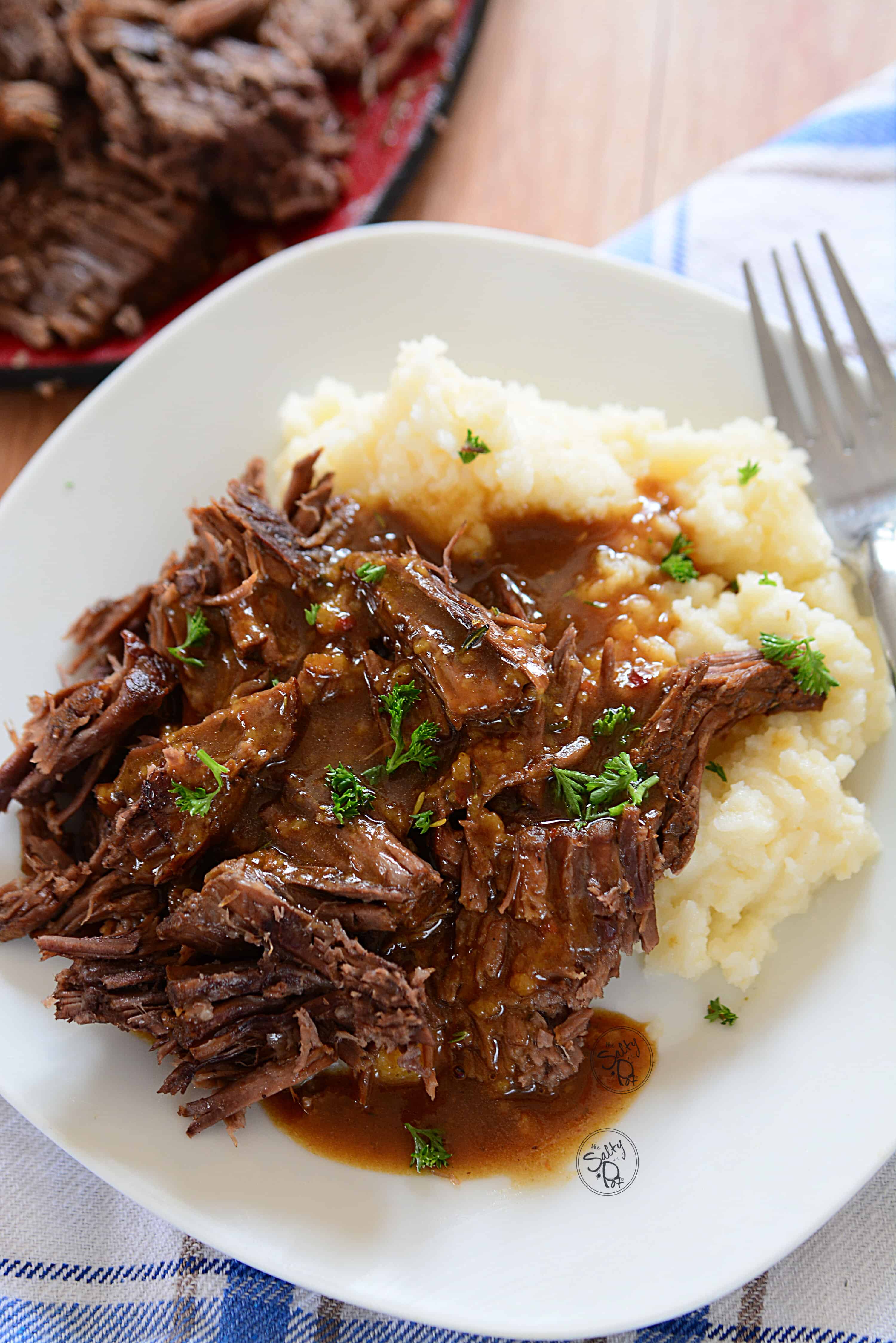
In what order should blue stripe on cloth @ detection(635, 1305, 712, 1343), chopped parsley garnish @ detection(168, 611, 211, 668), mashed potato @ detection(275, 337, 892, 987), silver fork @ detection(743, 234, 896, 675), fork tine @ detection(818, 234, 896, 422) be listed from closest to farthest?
blue stripe on cloth @ detection(635, 1305, 712, 1343)
mashed potato @ detection(275, 337, 892, 987)
chopped parsley garnish @ detection(168, 611, 211, 668)
silver fork @ detection(743, 234, 896, 675)
fork tine @ detection(818, 234, 896, 422)

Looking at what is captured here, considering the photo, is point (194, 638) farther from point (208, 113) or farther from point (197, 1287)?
point (208, 113)

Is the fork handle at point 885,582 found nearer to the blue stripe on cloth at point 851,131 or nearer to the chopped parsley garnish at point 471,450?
the chopped parsley garnish at point 471,450

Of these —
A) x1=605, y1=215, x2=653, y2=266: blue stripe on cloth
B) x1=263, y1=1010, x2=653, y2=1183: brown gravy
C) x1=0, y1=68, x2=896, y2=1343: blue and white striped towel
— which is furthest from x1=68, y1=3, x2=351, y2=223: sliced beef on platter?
x1=0, y1=68, x2=896, y2=1343: blue and white striped towel

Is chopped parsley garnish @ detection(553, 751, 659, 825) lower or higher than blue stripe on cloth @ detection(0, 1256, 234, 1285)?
higher

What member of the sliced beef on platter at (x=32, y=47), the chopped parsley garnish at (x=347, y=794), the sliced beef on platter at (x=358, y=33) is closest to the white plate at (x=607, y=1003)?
the chopped parsley garnish at (x=347, y=794)

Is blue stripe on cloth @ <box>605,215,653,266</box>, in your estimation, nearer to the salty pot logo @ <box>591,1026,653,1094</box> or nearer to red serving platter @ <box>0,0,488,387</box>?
red serving platter @ <box>0,0,488,387</box>

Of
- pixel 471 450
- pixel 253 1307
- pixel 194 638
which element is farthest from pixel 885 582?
pixel 253 1307
